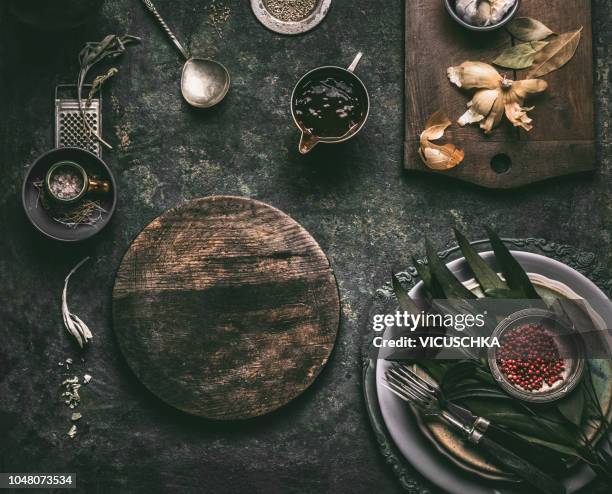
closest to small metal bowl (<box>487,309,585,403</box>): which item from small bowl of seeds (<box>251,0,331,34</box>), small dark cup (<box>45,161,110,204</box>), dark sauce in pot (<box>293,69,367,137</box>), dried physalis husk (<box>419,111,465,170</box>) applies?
dried physalis husk (<box>419,111,465,170</box>)

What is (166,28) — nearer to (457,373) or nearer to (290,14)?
(290,14)

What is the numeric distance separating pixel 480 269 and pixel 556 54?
0.49 meters

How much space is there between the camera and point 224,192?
4.65 feet

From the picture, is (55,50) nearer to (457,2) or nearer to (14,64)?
(14,64)

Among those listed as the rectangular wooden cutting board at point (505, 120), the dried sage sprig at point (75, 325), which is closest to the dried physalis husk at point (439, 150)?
the rectangular wooden cutting board at point (505, 120)

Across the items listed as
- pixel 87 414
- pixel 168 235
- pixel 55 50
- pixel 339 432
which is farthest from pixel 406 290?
pixel 55 50

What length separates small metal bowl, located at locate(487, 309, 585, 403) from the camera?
1195 mm

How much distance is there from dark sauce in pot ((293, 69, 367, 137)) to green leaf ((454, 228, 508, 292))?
32 cm

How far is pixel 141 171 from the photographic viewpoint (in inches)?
56.0

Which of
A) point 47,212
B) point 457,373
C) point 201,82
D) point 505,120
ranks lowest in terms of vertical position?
point 457,373

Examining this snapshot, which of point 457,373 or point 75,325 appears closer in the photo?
point 457,373

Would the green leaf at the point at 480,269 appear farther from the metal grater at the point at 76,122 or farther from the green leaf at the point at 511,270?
the metal grater at the point at 76,122

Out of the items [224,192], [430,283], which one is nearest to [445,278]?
[430,283]

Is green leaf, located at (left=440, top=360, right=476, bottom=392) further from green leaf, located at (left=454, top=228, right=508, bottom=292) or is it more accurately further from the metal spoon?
the metal spoon
